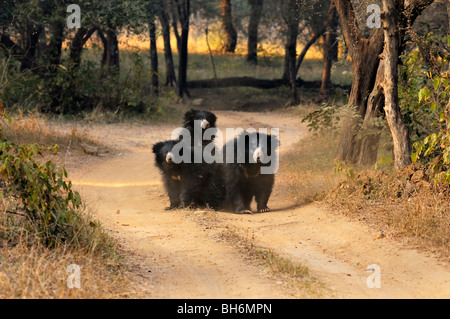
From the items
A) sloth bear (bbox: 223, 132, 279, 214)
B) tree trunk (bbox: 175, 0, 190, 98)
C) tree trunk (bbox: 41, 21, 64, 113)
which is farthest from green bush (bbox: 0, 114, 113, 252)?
tree trunk (bbox: 175, 0, 190, 98)

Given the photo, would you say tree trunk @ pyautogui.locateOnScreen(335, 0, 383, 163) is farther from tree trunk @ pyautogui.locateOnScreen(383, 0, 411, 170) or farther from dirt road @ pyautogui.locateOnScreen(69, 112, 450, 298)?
dirt road @ pyautogui.locateOnScreen(69, 112, 450, 298)

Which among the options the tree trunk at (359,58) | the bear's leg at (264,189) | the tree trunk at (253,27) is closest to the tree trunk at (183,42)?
the tree trunk at (253,27)

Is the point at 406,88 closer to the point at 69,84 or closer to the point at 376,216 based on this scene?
the point at 376,216

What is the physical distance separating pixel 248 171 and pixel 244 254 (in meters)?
2.84

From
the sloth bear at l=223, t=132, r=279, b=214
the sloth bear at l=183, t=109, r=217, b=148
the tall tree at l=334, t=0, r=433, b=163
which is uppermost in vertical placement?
the tall tree at l=334, t=0, r=433, b=163

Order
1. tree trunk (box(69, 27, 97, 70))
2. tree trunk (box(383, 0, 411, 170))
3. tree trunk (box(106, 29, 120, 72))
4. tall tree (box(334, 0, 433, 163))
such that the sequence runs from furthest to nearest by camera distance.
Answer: tree trunk (box(106, 29, 120, 72)) → tree trunk (box(69, 27, 97, 70)) → tall tree (box(334, 0, 433, 163)) → tree trunk (box(383, 0, 411, 170))

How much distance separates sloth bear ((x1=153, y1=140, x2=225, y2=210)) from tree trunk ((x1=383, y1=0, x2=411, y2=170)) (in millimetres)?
2594

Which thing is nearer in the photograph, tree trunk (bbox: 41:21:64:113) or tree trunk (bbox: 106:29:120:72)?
tree trunk (bbox: 41:21:64:113)

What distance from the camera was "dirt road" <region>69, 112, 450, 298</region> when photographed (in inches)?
202

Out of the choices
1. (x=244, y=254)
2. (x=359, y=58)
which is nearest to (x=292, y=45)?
(x=359, y=58)

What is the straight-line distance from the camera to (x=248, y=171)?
882 cm

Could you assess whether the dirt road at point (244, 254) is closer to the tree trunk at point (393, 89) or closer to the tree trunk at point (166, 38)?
the tree trunk at point (393, 89)

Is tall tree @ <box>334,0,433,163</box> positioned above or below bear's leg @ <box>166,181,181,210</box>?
above
